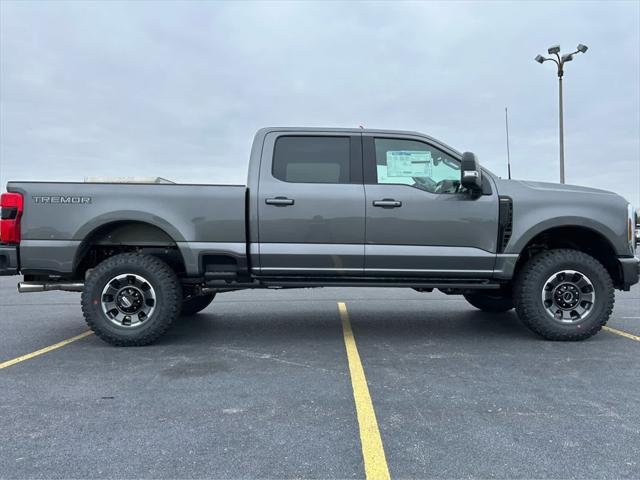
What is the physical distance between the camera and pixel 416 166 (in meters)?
4.79

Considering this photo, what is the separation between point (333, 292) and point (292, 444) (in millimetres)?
6469

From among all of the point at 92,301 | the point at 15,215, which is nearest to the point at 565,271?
the point at 92,301

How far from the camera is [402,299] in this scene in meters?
7.78

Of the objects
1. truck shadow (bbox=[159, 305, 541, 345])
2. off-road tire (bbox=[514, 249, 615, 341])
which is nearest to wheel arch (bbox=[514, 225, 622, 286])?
off-road tire (bbox=[514, 249, 615, 341])

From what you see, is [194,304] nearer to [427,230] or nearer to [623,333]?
[427,230]

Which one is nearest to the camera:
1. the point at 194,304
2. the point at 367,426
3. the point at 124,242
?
the point at 367,426

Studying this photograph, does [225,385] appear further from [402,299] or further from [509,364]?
[402,299]

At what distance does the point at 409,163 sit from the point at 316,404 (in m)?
2.73

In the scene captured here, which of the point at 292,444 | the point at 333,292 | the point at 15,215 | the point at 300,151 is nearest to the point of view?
the point at 292,444

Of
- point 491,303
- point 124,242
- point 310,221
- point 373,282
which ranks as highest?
point 310,221

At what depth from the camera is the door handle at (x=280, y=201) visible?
4559 millimetres

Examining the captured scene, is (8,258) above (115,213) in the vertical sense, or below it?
below

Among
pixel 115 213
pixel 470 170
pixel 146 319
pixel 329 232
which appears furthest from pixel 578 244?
pixel 115 213

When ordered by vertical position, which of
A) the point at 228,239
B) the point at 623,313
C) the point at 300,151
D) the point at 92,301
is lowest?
the point at 623,313
